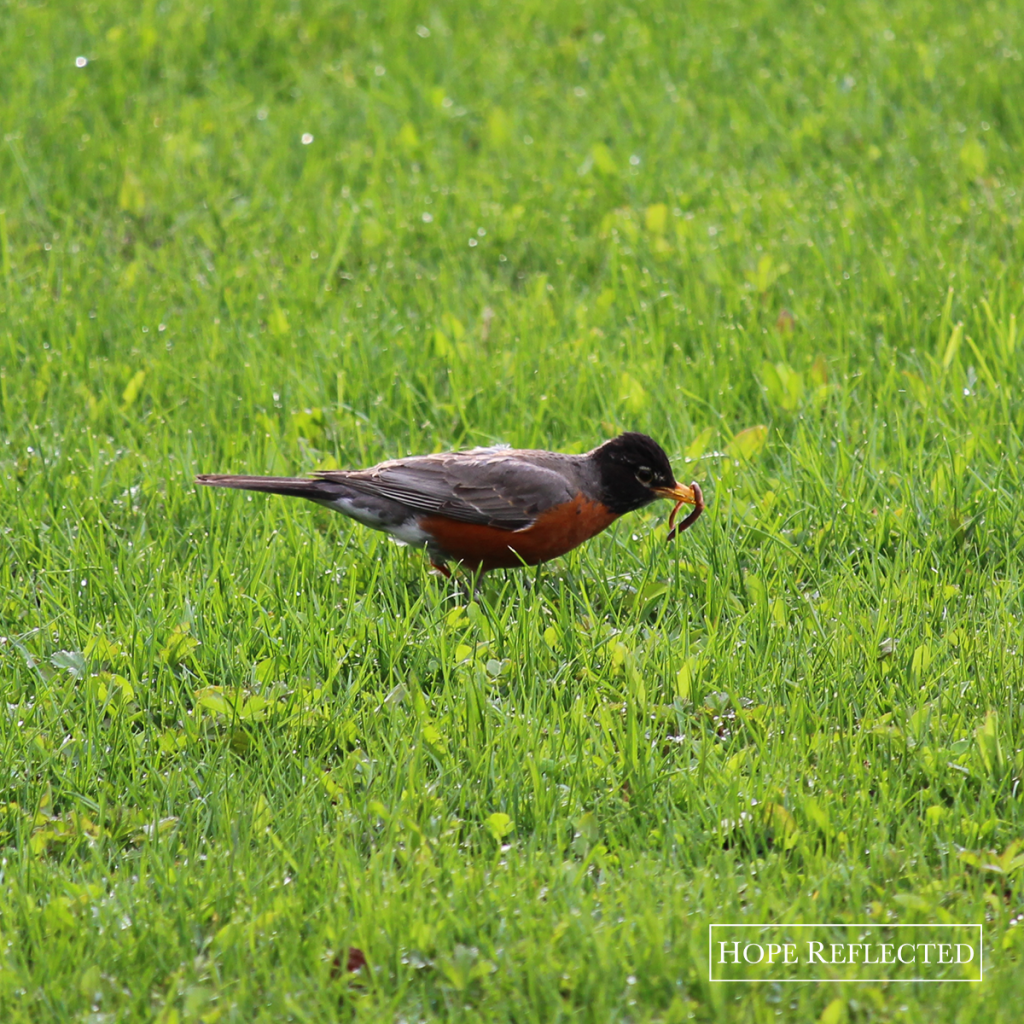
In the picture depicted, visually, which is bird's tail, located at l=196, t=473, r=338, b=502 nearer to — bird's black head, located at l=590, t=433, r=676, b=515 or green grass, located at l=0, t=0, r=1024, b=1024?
green grass, located at l=0, t=0, r=1024, b=1024

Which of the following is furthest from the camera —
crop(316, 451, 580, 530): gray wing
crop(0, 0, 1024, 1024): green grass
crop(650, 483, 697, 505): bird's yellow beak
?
crop(650, 483, 697, 505): bird's yellow beak

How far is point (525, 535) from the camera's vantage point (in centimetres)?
488

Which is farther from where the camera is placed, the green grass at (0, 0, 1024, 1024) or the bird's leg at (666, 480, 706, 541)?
the bird's leg at (666, 480, 706, 541)

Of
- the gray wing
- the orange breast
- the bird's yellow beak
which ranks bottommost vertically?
the orange breast

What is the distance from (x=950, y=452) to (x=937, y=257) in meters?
2.03

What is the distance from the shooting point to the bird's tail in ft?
16.0

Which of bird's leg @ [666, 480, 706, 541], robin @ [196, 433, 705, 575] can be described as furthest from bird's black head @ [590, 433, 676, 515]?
bird's leg @ [666, 480, 706, 541]

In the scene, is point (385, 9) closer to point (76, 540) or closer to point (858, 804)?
point (76, 540)

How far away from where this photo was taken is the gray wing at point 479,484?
4867 mm

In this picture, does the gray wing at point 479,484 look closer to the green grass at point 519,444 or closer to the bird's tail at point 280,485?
the bird's tail at point 280,485

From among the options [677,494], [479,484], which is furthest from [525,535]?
[677,494]

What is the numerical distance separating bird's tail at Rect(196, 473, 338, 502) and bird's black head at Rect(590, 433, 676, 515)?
108 cm

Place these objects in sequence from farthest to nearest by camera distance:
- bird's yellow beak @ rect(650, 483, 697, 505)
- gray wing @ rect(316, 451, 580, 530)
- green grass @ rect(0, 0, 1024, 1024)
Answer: bird's yellow beak @ rect(650, 483, 697, 505) < gray wing @ rect(316, 451, 580, 530) < green grass @ rect(0, 0, 1024, 1024)

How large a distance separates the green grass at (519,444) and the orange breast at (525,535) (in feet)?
0.37
